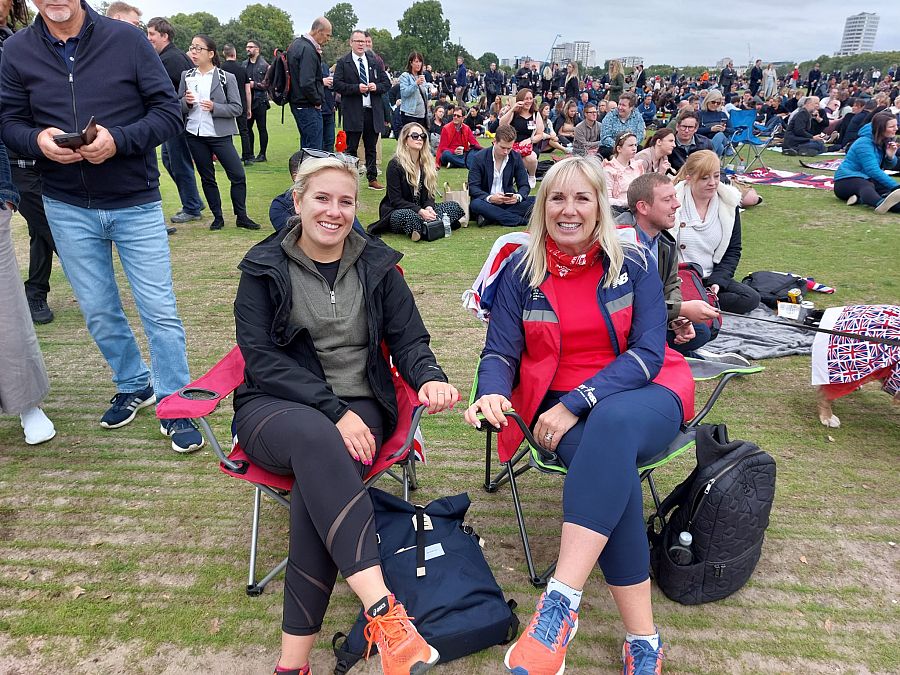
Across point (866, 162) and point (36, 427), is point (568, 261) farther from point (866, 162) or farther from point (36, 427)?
point (866, 162)

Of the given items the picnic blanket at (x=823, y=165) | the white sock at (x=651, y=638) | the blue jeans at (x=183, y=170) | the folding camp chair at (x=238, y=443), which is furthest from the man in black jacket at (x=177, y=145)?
the picnic blanket at (x=823, y=165)

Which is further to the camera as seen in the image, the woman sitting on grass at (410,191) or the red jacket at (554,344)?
the woman sitting on grass at (410,191)

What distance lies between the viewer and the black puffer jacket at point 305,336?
2.22 metres

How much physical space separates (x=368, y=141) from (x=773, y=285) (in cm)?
641

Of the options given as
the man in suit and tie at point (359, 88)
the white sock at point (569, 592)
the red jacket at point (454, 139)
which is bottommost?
the white sock at point (569, 592)

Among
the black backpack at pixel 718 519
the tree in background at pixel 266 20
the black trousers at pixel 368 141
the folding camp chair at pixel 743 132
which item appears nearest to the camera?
the black backpack at pixel 718 519

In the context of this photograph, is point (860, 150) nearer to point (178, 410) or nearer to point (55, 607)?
point (178, 410)

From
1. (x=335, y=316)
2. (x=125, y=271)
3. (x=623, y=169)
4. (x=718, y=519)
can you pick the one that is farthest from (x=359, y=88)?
(x=718, y=519)

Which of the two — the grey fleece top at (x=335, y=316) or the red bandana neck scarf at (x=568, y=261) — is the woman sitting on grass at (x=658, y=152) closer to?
the red bandana neck scarf at (x=568, y=261)

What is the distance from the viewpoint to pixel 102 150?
2.68 metres

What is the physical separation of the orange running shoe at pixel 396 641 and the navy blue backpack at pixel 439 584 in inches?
5.8

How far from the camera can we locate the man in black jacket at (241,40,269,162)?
11.1 m

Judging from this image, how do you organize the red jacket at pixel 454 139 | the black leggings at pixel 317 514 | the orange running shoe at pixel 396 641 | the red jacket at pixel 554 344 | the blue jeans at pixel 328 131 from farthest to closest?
1. the red jacket at pixel 454 139
2. the blue jeans at pixel 328 131
3. the red jacket at pixel 554 344
4. the black leggings at pixel 317 514
5. the orange running shoe at pixel 396 641

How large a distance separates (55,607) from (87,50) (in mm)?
2347
